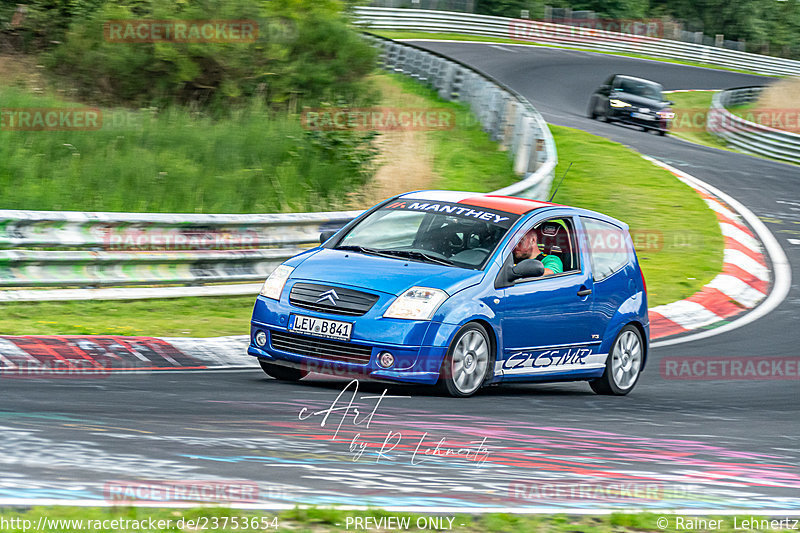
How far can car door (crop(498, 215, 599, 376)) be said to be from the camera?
27.8 feet

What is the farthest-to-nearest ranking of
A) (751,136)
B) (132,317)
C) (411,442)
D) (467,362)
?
(751,136) → (132,317) → (467,362) → (411,442)

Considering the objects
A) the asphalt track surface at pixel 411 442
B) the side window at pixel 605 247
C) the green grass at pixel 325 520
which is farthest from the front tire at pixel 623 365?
the green grass at pixel 325 520

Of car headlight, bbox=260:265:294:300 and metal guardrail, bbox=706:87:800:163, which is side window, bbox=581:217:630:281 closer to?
car headlight, bbox=260:265:294:300

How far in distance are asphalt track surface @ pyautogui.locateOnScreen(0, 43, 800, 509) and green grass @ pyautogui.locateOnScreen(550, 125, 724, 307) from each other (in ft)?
16.9

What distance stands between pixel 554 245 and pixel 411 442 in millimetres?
3632

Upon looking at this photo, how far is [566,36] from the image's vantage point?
53.8 m

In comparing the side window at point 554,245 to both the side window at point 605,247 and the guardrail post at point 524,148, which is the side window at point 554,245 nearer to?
the side window at point 605,247

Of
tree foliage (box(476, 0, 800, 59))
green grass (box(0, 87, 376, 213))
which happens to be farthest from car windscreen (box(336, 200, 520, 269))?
tree foliage (box(476, 0, 800, 59))

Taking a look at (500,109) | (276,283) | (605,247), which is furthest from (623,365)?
(500,109)

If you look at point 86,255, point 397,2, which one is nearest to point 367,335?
point 86,255

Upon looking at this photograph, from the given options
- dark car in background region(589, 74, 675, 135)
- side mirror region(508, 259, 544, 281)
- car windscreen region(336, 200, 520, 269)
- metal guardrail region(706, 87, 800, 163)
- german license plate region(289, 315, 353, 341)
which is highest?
car windscreen region(336, 200, 520, 269)

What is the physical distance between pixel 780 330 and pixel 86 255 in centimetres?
775

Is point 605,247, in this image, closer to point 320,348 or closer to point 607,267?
point 607,267

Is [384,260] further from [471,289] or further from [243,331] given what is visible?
[243,331]
